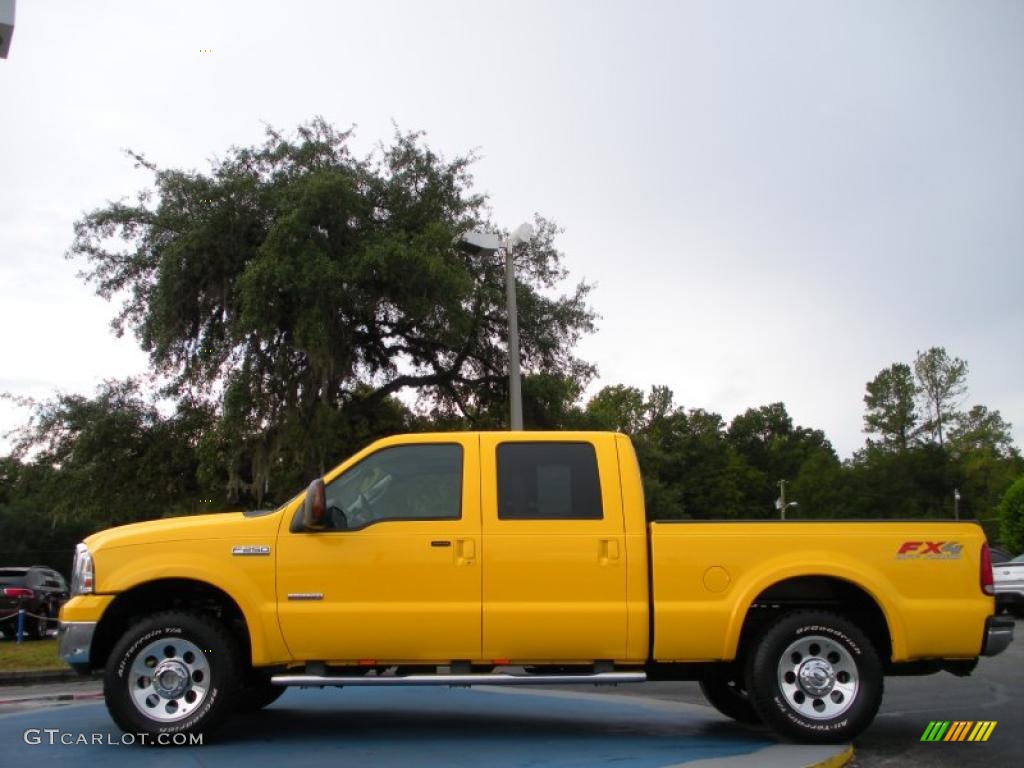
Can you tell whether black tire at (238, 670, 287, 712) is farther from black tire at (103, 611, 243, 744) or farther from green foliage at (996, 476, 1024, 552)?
green foliage at (996, 476, 1024, 552)

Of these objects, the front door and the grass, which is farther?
the grass

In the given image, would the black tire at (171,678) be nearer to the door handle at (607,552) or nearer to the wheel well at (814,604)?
the door handle at (607,552)

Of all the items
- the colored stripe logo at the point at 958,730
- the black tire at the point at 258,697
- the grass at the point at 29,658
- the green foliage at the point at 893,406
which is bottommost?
the grass at the point at 29,658

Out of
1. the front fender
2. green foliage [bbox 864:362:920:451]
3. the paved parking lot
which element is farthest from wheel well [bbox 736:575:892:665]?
green foliage [bbox 864:362:920:451]

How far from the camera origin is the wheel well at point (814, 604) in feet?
24.2

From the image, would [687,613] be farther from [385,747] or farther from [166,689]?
[166,689]

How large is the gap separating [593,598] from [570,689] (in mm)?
4944

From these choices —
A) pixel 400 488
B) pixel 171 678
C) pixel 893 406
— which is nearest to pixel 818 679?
pixel 400 488

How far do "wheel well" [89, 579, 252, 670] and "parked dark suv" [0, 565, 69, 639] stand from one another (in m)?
15.5

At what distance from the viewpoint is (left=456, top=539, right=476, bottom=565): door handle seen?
7121 mm

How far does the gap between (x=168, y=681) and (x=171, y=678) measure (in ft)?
0.09

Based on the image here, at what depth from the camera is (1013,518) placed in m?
39.0

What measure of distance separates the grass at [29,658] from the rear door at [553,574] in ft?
25.1

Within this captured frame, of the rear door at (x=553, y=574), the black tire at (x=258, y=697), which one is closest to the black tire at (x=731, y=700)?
the rear door at (x=553, y=574)
